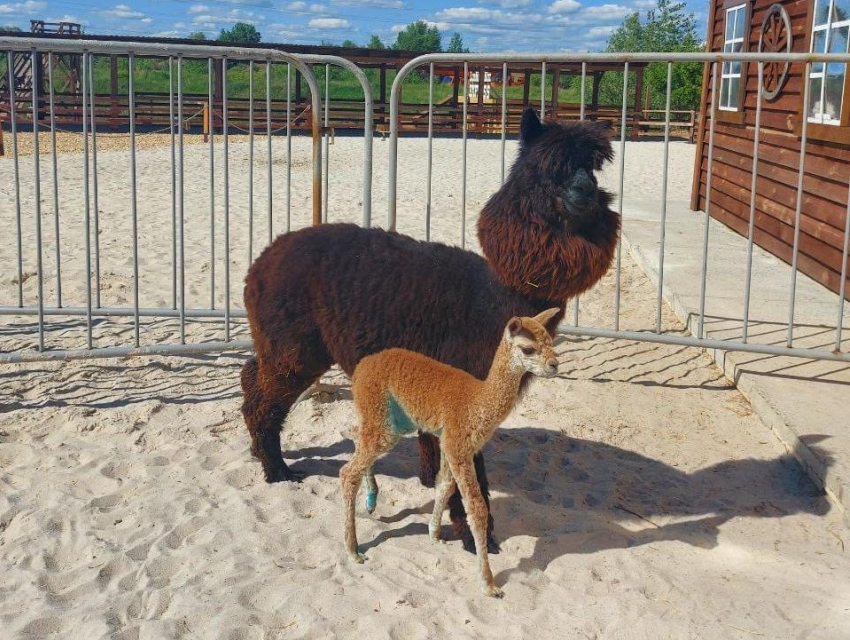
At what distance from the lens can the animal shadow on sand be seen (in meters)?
3.76

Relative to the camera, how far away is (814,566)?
3.55 metres

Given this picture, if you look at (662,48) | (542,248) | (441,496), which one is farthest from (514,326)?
(662,48)

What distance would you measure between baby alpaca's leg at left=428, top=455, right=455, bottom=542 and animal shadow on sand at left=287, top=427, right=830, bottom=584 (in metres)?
0.09

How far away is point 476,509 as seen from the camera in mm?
3166

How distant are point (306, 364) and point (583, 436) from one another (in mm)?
1841

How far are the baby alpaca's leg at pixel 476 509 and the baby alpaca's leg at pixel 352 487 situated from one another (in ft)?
1.18

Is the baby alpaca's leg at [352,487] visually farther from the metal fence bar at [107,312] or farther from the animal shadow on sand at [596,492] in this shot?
the metal fence bar at [107,312]

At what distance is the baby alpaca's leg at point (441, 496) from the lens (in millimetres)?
3451

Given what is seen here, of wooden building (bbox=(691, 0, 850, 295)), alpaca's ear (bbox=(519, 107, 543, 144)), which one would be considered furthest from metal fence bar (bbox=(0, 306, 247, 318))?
wooden building (bbox=(691, 0, 850, 295))

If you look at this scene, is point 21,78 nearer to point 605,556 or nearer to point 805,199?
point 805,199

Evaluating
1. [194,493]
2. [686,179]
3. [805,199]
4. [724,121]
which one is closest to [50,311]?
[194,493]

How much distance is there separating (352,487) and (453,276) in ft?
3.11

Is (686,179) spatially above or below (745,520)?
above

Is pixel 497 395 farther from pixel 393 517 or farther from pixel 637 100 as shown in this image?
pixel 637 100
